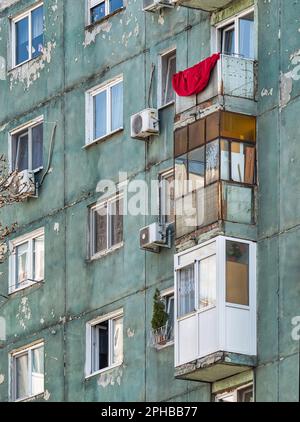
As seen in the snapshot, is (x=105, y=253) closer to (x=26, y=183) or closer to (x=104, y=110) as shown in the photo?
(x=104, y=110)

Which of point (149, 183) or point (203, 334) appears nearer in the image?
point (203, 334)

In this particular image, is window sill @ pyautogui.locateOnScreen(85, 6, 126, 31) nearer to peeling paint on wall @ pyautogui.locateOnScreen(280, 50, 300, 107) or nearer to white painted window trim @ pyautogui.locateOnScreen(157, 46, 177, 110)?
white painted window trim @ pyautogui.locateOnScreen(157, 46, 177, 110)

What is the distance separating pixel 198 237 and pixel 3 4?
1082 centimetres

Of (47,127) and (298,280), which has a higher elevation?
(47,127)

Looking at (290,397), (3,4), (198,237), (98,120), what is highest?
(3,4)

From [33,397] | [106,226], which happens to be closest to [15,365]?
[33,397]

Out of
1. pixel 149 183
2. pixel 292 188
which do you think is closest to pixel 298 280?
pixel 292 188

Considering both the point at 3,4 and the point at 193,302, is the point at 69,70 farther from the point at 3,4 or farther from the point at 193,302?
the point at 193,302

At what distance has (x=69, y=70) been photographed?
4759cm

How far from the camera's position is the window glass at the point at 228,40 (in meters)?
42.8

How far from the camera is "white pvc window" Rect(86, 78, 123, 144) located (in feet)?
150

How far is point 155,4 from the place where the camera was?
44500 mm

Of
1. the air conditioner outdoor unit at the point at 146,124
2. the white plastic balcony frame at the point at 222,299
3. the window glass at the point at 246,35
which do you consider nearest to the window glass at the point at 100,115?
the air conditioner outdoor unit at the point at 146,124

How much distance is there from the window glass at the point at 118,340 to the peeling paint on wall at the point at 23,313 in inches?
121
